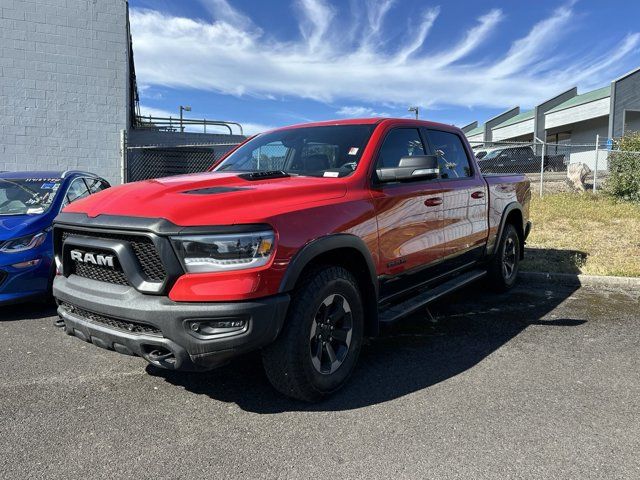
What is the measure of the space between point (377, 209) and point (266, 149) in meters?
1.47

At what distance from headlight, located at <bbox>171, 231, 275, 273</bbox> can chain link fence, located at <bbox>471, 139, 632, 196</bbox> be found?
12.1m

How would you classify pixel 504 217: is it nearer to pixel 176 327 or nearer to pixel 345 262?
pixel 345 262

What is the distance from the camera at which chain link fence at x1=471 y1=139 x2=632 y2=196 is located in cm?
1461

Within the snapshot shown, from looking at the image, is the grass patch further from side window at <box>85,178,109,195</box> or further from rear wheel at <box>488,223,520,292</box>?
side window at <box>85,178,109,195</box>

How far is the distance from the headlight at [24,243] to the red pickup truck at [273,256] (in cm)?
193

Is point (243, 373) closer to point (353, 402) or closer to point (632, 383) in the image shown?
point (353, 402)

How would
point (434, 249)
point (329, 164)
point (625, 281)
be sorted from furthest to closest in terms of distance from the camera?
point (625, 281) → point (434, 249) → point (329, 164)

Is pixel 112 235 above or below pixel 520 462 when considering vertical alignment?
above

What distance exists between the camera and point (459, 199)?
4656mm

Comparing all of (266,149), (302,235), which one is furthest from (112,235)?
(266,149)

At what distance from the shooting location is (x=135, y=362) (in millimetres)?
3811

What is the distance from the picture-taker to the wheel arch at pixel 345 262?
276 cm

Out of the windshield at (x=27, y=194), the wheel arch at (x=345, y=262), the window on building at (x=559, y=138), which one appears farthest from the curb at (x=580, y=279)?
the window on building at (x=559, y=138)

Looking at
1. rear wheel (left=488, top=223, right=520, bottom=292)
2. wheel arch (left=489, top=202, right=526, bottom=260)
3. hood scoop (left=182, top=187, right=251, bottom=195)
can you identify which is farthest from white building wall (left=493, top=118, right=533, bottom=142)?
hood scoop (left=182, top=187, right=251, bottom=195)
